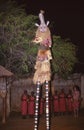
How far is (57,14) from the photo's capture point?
102 feet

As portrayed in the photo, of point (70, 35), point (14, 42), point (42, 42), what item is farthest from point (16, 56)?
point (70, 35)

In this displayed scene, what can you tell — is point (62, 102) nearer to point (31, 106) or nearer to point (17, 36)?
point (31, 106)

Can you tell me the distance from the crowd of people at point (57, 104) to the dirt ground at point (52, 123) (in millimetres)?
353

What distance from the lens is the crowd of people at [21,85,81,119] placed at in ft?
73.5

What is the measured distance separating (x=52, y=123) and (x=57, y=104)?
290 centimetres

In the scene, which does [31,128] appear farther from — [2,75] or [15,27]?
[15,27]

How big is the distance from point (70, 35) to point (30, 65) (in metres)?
9.24

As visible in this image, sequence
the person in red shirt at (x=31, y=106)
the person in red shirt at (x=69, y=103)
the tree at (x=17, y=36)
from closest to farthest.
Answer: the tree at (x=17, y=36), the person in red shirt at (x=31, y=106), the person in red shirt at (x=69, y=103)

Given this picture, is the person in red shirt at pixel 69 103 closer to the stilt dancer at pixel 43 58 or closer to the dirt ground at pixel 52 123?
the dirt ground at pixel 52 123

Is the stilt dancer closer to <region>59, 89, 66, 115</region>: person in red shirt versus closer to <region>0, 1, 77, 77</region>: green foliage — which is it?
<region>0, 1, 77, 77</region>: green foliage

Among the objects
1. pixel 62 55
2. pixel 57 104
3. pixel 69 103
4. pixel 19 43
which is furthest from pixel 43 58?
pixel 69 103

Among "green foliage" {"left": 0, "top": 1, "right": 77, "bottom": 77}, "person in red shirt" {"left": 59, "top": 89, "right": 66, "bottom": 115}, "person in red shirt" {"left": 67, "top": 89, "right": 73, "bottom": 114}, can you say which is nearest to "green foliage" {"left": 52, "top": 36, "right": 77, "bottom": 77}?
"green foliage" {"left": 0, "top": 1, "right": 77, "bottom": 77}

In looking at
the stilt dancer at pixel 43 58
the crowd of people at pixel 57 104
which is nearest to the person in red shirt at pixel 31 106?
the crowd of people at pixel 57 104

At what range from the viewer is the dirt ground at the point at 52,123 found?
1869cm
